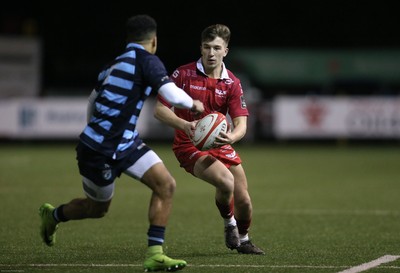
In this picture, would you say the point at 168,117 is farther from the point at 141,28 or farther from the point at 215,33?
the point at 141,28

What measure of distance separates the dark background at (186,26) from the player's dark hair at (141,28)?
25184 millimetres

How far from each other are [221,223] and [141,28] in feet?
14.0

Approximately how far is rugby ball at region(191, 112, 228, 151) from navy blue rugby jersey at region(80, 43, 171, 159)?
83 centimetres

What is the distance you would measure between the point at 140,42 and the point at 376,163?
13.5 metres

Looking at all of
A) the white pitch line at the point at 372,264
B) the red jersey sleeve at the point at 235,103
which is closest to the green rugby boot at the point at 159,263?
the white pitch line at the point at 372,264

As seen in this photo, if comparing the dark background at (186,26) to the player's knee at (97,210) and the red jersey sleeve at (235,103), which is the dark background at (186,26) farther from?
the player's knee at (97,210)

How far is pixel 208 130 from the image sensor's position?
7711mm

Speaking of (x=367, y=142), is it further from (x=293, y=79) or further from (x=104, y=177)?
(x=104, y=177)

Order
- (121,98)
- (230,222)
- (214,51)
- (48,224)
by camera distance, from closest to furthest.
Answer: (121,98), (48,224), (214,51), (230,222)

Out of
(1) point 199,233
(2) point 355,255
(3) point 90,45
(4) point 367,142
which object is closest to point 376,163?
(4) point 367,142

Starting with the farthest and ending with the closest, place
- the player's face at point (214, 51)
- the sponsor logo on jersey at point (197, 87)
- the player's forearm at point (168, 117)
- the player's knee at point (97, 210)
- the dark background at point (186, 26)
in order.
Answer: the dark background at point (186, 26), the sponsor logo on jersey at point (197, 87), the player's face at point (214, 51), the player's forearm at point (168, 117), the player's knee at point (97, 210)

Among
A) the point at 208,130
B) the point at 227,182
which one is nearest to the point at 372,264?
the point at 227,182

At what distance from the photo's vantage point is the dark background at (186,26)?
32594 millimetres

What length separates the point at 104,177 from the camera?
23.1 feet
